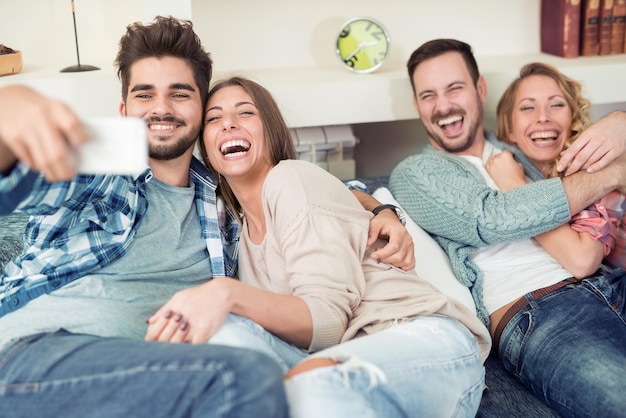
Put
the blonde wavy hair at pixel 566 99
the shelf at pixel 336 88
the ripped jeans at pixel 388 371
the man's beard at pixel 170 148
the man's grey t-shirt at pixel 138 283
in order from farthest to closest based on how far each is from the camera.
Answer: the shelf at pixel 336 88, the blonde wavy hair at pixel 566 99, the man's beard at pixel 170 148, the man's grey t-shirt at pixel 138 283, the ripped jeans at pixel 388 371

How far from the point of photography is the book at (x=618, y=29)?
266 cm

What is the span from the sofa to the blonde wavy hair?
0.42 metres

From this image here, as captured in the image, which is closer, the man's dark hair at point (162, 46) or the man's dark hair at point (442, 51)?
the man's dark hair at point (162, 46)

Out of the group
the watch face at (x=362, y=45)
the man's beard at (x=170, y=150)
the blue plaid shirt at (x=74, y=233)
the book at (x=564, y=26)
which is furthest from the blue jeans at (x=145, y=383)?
the book at (x=564, y=26)

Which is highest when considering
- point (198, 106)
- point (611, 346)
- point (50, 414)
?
point (198, 106)

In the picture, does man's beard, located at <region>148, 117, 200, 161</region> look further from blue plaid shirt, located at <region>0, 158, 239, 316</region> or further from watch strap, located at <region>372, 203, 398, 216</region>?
watch strap, located at <region>372, 203, 398, 216</region>

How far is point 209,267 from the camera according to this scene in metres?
1.66

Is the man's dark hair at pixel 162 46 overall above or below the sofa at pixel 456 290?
above

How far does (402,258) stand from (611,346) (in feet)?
1.68

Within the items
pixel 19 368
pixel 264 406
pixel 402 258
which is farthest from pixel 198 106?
pixel 264 406

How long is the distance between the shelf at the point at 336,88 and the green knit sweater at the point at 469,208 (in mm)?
447

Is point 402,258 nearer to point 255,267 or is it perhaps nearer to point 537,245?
point 255,267

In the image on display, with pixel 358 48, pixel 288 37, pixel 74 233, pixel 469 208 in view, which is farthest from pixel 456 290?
pixel 288 37

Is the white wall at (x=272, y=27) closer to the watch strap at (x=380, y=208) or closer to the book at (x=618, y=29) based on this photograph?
the book at (x=618, y=29)
